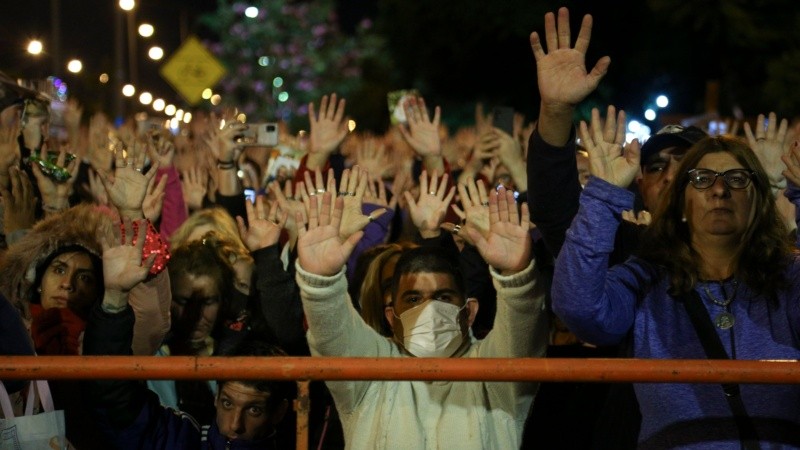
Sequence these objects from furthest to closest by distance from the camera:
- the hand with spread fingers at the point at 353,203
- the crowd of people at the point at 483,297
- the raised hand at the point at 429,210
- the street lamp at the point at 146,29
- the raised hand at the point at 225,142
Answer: the street lamp at the point at 146,29, the raised hand at the point at 225,142, the raised hand at the point at 429,210, the hand with spread fingers at the point at 353,203, the crowd of people at the point at 483,297

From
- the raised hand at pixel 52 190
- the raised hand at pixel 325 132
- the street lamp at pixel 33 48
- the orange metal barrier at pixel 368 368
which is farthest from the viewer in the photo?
the street lamp at pixel 33 48

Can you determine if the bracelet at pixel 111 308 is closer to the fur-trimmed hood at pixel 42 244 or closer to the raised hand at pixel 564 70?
the fur-trimmed hood at pixel 42 244

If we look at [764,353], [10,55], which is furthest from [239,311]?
[10,55]

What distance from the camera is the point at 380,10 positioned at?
31.7 metres

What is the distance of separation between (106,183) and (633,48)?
21.5m

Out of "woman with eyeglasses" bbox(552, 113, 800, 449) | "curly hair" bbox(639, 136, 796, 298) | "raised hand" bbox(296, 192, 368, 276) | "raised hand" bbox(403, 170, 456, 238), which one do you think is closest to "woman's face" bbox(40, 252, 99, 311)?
"raised hand" bbox(296, 192, 368, 276)

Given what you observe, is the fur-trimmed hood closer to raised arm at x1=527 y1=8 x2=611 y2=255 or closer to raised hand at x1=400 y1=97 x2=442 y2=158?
raised arm at x1=527 y1=8 x2=611 y2=255

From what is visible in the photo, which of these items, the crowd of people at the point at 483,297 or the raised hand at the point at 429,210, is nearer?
the crowd of people at the point at 483,297

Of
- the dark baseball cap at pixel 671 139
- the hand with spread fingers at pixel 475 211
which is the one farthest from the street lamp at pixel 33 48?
the dark baseball cap at pixel 671 139

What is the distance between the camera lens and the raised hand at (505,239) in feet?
14.1

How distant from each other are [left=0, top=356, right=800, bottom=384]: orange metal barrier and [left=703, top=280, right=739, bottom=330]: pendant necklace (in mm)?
409

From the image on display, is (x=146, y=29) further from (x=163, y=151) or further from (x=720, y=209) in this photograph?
(x=720, y=209)

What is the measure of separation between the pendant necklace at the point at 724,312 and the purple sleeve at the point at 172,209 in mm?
4569

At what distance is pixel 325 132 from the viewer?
774 centimetres
